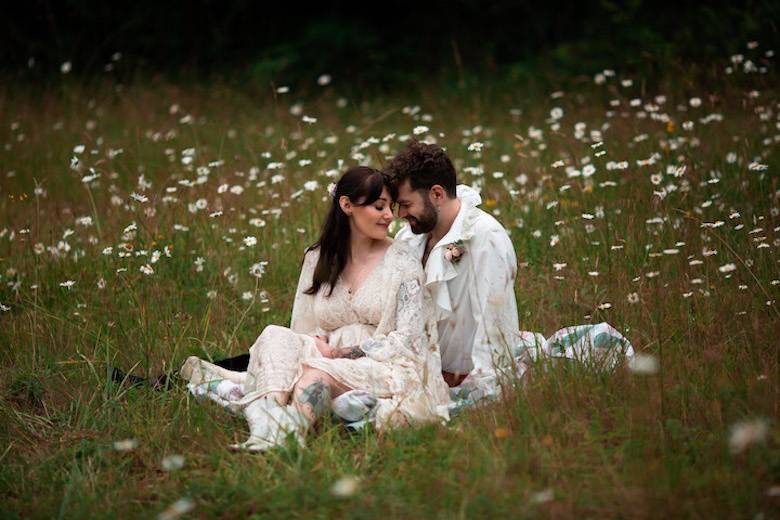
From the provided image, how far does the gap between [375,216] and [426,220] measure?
27 cm

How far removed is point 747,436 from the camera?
300 centimetres

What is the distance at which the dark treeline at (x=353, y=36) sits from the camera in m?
11.4

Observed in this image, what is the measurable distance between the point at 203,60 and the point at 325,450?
11.6 metres

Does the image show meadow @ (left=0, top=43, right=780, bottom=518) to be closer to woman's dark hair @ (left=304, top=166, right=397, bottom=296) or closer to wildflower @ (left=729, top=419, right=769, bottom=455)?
wildflower @ (left=729, top=419, right=769, bottom=455)

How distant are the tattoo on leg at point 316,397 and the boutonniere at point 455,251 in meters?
0.95

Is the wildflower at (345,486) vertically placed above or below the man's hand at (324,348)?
above

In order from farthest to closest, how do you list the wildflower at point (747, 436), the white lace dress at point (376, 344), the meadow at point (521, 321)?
the white lace dress at point (376, 344), the meadow at point (521, 321), the wildflower at point (747, 436)

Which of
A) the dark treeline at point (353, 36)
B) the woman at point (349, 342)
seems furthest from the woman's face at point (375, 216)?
the dark treeline at point (353, 36)

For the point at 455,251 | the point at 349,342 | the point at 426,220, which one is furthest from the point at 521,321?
the point at 349,342

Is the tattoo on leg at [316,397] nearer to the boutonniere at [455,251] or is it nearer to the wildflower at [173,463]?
the wildflower at [173,463]

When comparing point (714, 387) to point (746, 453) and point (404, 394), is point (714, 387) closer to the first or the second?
point (746, 453)

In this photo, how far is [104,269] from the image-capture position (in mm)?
5715

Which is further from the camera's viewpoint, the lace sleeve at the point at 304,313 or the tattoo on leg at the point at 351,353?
the lace sleeve at the point at 304,313

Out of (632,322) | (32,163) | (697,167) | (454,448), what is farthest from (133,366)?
(32,163)
